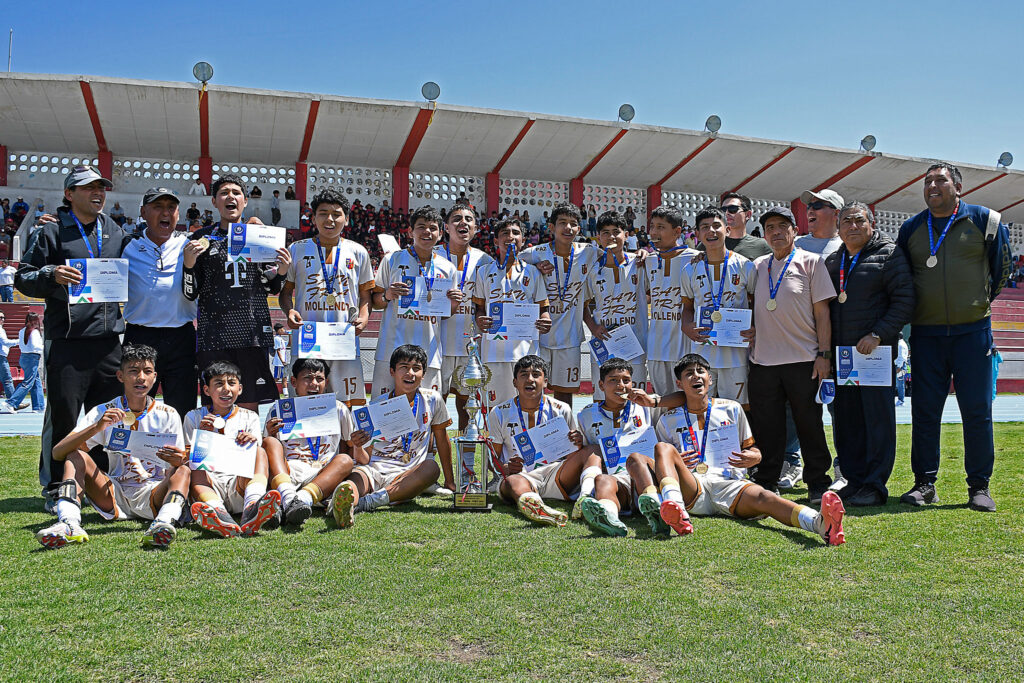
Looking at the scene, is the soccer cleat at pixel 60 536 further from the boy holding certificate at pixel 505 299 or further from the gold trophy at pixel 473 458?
the boy holding certificate at pixel 505 299

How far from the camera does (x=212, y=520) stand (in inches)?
173

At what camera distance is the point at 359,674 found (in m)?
2.62

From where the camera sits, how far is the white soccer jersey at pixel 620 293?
22.1ft

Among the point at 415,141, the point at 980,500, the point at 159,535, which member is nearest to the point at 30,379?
the point at 159,535

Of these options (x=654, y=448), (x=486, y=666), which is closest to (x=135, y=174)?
(x=654, y=448)

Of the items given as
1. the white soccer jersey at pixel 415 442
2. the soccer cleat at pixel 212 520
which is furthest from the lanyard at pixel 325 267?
the soccer cleat at pixel 212 520

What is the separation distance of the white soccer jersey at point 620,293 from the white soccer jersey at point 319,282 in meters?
2.02

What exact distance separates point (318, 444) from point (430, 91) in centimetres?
2146

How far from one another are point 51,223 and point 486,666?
15.7 feet

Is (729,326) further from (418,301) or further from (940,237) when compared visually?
(418,301)

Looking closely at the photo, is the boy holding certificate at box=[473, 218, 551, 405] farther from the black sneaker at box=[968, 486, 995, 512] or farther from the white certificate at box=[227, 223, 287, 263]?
the black sneaker at box=[968, 486, 995, 512]

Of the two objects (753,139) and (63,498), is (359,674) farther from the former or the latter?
(753,139)

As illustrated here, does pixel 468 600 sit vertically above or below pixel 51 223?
below

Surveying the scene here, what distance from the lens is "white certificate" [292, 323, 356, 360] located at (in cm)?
565
